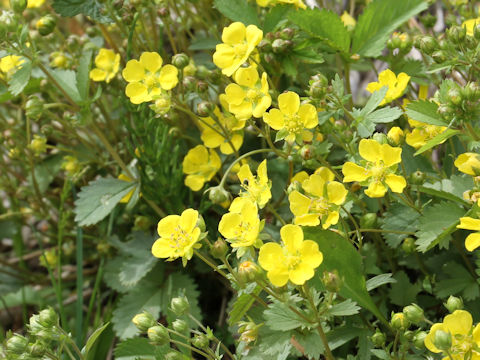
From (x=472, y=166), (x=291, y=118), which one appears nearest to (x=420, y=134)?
(x=472, y=166)

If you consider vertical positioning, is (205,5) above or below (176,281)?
above

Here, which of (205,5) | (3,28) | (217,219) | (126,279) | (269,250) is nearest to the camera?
(269,250)

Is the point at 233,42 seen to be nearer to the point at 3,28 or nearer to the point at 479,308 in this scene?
the point at 3,28

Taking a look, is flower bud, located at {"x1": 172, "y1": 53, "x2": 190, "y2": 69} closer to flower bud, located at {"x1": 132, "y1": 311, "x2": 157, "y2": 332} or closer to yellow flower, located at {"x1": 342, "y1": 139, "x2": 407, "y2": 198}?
yellow flower, located at {"x1": 342, "y1": 139, "x2": 407, "y2": 198}

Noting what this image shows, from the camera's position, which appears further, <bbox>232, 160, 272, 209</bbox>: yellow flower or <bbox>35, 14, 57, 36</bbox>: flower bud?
<bbox>35, 14, 57, 36</bbox>: flower bud

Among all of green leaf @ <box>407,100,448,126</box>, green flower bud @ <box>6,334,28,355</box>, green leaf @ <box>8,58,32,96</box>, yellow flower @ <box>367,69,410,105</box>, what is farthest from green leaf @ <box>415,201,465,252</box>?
green leaf @ <box>8,58,32,96</box>

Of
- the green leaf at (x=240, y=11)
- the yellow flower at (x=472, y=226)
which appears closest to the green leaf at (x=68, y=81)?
the green leaf at (x=240, y=11)

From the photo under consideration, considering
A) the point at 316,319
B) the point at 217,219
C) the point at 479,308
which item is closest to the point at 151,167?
the point at 217,219

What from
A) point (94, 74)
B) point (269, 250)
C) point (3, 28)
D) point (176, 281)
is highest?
point (3, 28)
